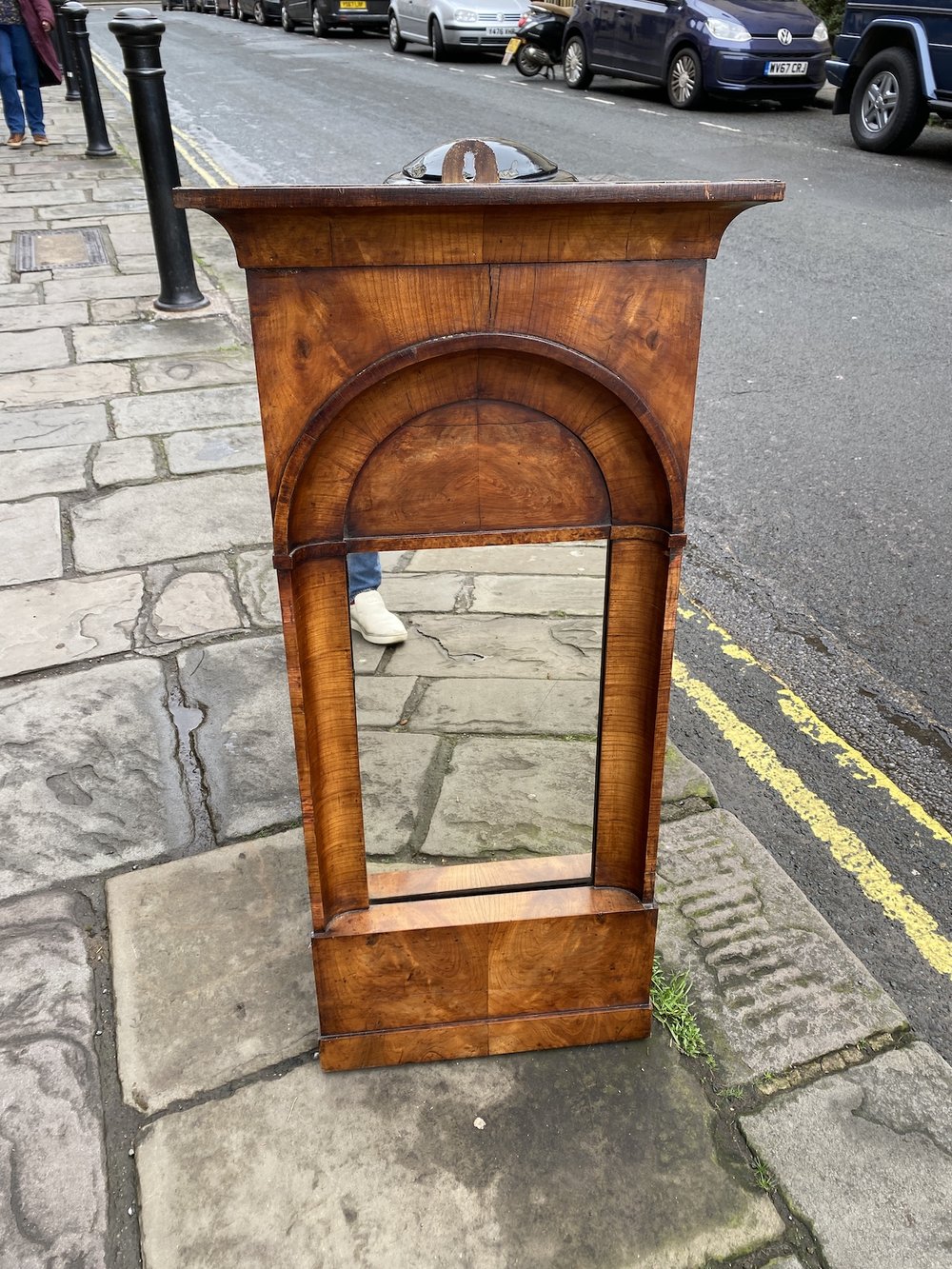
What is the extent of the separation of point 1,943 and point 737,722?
1873 mm

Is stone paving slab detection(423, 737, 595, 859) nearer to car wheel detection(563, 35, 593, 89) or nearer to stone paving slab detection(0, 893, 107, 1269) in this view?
stone paving slab detection(0, 893, 107, 1269)

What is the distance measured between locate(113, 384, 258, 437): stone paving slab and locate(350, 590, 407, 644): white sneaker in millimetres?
1895

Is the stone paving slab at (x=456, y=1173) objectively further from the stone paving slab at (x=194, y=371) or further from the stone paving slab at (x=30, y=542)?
the stone paving slab at (x=194, y=371)

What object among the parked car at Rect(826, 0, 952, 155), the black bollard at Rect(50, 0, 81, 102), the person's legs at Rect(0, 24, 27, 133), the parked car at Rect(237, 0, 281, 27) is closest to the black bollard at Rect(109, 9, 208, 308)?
the person's legs at Rect(0, 24, 27, 133)

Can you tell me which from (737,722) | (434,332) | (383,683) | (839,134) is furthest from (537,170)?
(839,134)

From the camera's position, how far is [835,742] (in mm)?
2820

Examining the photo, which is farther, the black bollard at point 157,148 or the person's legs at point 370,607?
the black bollard at point 157,148

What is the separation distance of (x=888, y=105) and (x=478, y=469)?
10.8 metres

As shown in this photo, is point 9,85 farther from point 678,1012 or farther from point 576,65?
point 678,1012

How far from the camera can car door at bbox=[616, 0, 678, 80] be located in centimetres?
1269

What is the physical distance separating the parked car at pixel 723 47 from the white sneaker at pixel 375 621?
11630 millimetres

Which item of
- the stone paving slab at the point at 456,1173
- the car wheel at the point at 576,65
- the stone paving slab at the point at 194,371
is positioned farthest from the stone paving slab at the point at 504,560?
the car wheel at the point at 576,65

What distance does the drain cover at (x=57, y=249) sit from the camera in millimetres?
7078

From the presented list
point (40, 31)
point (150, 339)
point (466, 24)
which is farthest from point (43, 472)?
point (466, 24)
